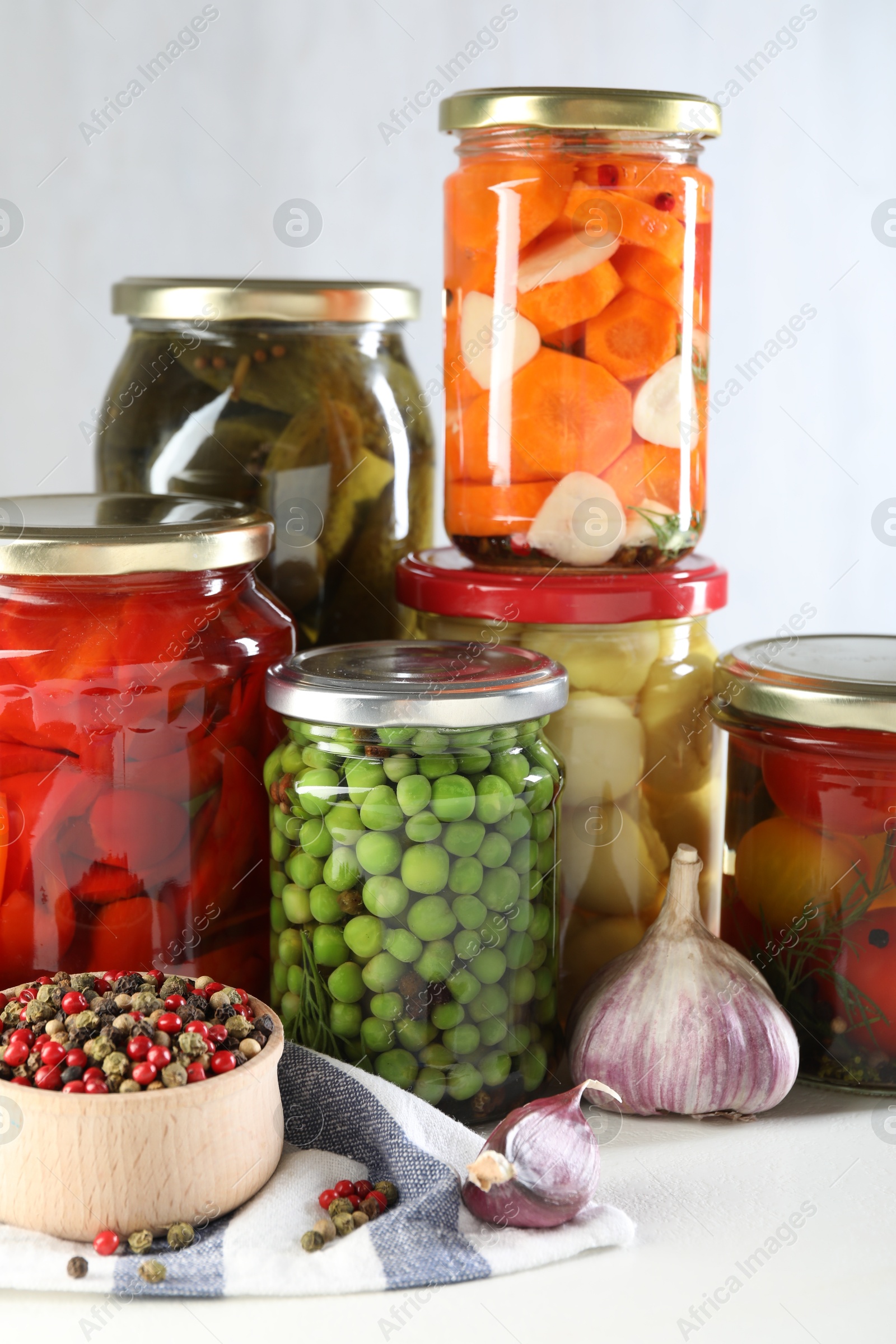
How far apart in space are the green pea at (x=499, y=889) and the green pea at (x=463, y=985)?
38mm

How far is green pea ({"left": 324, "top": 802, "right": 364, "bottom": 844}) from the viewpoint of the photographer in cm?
73

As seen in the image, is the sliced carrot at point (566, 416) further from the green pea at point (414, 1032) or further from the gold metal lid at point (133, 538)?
the green pea at point (414, 1032)

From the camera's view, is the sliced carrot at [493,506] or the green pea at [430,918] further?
the sliced carrot at [493,506]

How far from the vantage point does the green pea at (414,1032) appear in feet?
2.45

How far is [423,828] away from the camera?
0.72 m

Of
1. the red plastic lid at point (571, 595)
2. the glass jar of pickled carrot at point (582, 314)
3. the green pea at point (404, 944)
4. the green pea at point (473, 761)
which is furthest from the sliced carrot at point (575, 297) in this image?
the green pea at point (404, 944)

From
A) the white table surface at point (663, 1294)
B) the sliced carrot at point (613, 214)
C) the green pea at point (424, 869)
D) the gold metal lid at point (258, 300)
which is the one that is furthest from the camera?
the gold metal lid at point (258, 300)

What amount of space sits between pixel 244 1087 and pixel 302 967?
4.6 inches

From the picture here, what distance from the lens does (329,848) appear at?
0.74m

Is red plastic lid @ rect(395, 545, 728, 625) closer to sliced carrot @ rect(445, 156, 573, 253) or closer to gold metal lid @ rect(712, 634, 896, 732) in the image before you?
gold metal lid @ rect(712, 634, 896, 732)

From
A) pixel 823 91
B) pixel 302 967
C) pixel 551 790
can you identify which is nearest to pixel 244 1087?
pixel 302 967

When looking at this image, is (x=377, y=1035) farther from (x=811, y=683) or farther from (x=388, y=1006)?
(x=811, y=683)

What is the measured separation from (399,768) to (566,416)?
25cm

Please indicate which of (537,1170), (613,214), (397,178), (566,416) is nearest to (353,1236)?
(537,1170)
